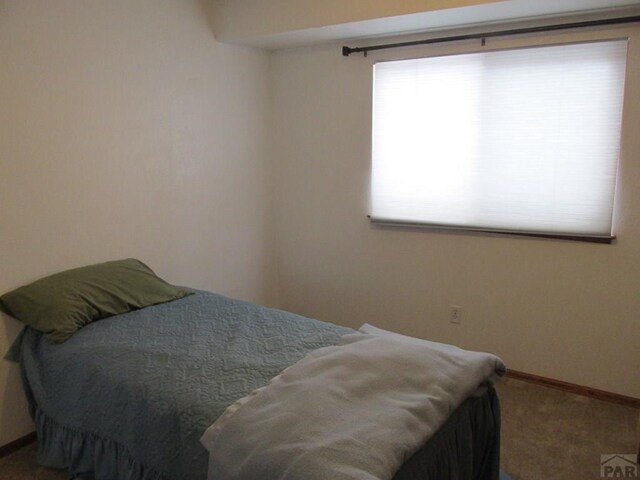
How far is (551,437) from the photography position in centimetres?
247

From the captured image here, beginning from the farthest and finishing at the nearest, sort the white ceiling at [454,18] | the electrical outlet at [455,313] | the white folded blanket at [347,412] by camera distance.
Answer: the electrical outlet at [455,313], the white ceiling at [454,18], the white folded blanket at [347,412]

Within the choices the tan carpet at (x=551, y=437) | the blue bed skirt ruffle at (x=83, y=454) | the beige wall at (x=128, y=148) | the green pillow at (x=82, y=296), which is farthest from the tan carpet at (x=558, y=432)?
the beige wall at (x=128, y=148)

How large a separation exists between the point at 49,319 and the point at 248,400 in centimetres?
117

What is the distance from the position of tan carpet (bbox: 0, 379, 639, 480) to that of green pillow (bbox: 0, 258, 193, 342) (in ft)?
2.23

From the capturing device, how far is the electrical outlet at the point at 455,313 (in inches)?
127

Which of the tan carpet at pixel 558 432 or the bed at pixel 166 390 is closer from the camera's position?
the bed at pixel 166 390

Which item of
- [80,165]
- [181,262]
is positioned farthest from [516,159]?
[80,165]

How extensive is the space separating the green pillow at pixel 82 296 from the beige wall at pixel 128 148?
0.11 m

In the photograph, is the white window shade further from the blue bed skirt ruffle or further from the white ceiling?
the blue bed skirt ruffle

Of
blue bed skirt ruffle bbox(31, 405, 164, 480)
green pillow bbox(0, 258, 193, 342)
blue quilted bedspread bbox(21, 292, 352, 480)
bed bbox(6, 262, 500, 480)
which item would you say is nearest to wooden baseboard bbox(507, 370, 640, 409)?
bed bbox(6, 262, 500, 480)

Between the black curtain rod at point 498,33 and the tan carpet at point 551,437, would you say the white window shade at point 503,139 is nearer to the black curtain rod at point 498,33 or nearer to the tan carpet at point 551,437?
the black curtain rod at point 498,33

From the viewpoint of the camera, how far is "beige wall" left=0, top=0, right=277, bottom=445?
2373mm

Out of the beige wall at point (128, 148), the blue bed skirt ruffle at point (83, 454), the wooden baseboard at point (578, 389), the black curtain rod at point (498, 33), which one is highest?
the black curtain rod at point (498, 33)
